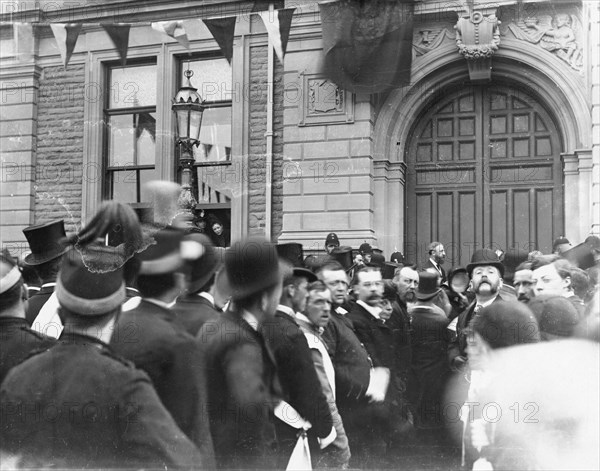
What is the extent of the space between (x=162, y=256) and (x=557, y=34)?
735cm

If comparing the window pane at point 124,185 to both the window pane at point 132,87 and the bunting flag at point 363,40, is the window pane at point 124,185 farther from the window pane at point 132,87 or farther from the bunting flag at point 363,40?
the bunting flag at point 363,40

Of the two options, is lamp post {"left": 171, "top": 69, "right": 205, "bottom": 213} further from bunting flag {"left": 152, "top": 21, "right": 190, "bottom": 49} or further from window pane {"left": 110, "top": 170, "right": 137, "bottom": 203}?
bunting flag {"left": 152, "top": 21, "right": 190, "bottom": 49}

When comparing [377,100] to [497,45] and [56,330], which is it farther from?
[56,330]

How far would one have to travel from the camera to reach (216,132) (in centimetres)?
1055

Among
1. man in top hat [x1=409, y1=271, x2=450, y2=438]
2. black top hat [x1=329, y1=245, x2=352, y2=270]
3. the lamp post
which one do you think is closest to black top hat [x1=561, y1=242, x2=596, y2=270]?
man in top hat [x1=409, y1=271, x2=450, y2=438]

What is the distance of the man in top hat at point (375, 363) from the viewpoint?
4.92 m

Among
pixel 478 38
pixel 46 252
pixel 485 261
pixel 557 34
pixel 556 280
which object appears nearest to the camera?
pixel 556 280

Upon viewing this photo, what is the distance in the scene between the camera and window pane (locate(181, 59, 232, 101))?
10.8 meters

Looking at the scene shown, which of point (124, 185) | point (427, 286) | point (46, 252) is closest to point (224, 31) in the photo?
point (124, 185)

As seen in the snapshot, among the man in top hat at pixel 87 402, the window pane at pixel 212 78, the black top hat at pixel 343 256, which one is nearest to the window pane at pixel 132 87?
the window pane at pixel 212 78

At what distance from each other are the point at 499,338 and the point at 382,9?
572 cm

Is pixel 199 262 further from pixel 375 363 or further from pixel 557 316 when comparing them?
pixel 557 316

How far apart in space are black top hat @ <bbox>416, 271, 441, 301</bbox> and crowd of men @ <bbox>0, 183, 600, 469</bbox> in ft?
1.11

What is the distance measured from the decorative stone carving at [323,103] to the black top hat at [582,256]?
3597mm
